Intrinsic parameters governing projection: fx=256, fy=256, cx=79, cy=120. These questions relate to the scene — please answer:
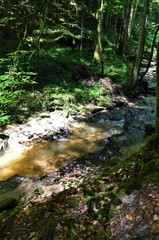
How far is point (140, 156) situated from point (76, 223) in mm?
1616

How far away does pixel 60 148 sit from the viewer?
27.6 ft

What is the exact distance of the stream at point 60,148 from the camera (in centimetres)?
613

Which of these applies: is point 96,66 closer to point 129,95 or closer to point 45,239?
point 129,95

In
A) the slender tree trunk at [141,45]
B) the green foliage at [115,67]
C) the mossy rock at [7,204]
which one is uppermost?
the slender tree trunk at [141,45]

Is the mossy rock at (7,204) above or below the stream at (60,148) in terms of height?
above

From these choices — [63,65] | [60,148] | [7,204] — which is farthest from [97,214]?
[63,65]

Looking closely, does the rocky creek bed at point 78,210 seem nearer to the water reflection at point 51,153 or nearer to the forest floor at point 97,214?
the forest floor at point 97,214

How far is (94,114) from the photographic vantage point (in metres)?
12.0

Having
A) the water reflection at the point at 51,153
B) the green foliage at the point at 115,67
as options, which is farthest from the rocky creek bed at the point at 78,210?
the green foliage at the point at 115,67

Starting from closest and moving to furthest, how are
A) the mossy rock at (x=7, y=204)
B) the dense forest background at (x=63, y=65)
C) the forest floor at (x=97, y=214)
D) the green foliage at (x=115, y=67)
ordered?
the forest floor at (x=97, y=214) < the mossy rock at (x=7, y=204) < the dense forest background at (x=63, y=65) < the green foliage at (x=115, y=67)

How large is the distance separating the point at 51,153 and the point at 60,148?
17.3 inches

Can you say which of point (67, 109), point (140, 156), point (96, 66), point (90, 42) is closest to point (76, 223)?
point (140, 156)

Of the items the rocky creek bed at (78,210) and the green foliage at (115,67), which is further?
the green foliage at (115,67)

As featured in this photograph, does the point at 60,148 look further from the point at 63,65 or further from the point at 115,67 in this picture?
the point at 115,67
